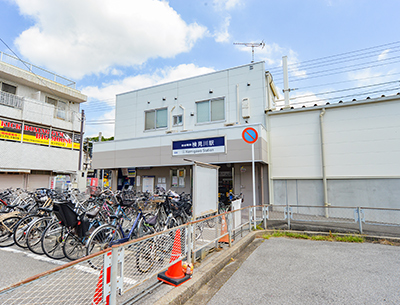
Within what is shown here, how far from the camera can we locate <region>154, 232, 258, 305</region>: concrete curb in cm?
281

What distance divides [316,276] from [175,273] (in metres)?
2.40

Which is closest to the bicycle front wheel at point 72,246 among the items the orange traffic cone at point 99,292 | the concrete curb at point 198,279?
the concrete curb at point 198,279

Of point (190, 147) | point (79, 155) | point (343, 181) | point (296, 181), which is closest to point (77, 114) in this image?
point (79, 155)

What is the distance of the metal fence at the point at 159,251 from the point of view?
7.13 feet

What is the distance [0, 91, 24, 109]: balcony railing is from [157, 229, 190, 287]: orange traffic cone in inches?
633

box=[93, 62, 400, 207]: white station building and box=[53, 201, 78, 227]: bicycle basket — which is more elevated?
box=[93, 62, 400, 207]: white station building

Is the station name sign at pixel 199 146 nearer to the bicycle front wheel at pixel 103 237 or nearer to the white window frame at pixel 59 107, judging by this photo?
the bicycle front wheel at pixel 103 237

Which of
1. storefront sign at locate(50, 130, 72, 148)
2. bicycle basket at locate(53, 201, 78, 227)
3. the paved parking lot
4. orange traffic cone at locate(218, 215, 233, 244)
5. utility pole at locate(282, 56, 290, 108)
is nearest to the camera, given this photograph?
the paved parking lot

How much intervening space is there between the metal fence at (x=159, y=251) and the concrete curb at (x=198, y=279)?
10.6 inches

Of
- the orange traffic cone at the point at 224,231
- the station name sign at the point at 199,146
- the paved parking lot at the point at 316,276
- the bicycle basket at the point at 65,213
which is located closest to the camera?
the paved parking lot at the point at 316,276

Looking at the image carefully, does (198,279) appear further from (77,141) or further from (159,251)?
(77,141)

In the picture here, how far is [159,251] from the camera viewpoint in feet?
10.3

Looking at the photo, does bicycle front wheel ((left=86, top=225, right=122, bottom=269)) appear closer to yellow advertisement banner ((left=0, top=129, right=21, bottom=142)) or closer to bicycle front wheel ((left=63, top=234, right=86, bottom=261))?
bicycle front wheel ((left=63, top=234, right=86, bottom=261))

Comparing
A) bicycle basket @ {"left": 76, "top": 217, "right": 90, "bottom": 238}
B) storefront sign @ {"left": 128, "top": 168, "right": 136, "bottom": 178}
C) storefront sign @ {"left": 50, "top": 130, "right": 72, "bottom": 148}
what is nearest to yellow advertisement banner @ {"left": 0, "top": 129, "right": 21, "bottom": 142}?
storefront sign @ {"left": 50, "top": 130, "right": 72, "bottom": 148}
